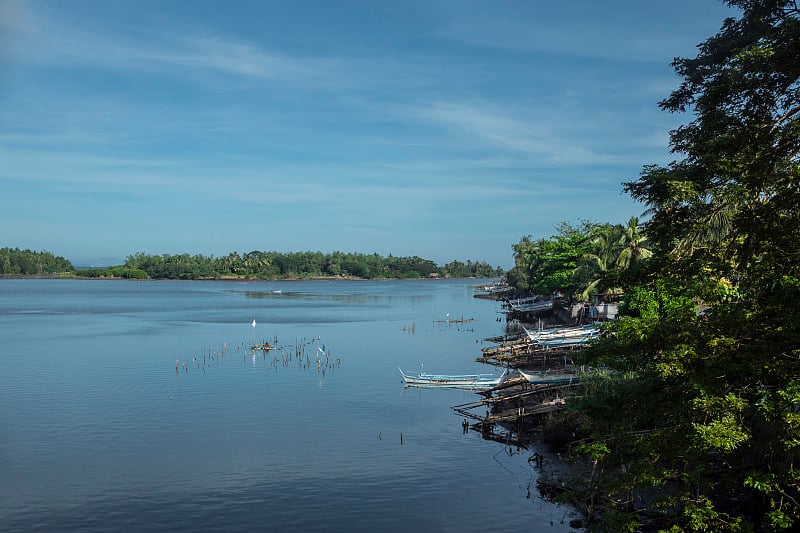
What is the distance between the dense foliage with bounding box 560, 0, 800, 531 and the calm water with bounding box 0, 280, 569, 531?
10.6 m

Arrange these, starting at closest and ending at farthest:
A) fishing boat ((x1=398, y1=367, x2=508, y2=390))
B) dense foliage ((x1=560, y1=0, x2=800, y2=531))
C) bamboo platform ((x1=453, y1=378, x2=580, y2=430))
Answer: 1. dense foliage ((x1=560, y1=0, x2=800, y2=531))
2. bamboo platform ((x1=453, y1=378, x2=580, y2=430))
3. fishing boat ((x1=398, y1=367, x2=508, y2=390))

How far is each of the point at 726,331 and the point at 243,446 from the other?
85.3 feet

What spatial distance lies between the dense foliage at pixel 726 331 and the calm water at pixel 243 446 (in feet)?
34.8

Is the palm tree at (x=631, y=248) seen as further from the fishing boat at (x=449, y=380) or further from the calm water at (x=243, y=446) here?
the fishing boat at (x=449, y=380)

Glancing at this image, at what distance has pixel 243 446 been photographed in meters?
33.3

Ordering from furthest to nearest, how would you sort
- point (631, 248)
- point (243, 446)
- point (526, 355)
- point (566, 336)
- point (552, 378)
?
point (631, 248), point (566, 336), point (526, 355), point (552, 378), point (243, 446)

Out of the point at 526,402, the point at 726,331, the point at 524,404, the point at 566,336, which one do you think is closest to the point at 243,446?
the point at 524,404

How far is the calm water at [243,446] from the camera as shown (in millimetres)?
24531

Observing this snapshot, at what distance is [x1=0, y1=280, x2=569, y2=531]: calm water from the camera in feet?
80.5

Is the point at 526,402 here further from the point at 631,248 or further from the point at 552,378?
the point at 631,248

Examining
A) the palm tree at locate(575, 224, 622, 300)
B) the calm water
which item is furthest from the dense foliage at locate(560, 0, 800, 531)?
the palm tree at locate(575, 224, 622, 300)

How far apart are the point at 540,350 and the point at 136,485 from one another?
35792 millimetres

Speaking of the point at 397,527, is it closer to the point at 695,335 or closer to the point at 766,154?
the point at 695,335

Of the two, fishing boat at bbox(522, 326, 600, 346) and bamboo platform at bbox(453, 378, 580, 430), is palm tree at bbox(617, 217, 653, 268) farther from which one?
bamboo platform at bbox(453, 378, 580, 430)
